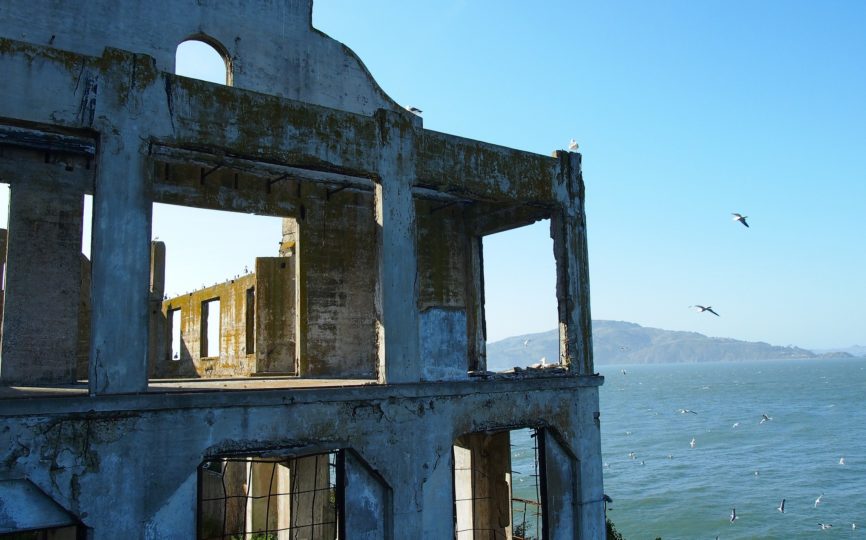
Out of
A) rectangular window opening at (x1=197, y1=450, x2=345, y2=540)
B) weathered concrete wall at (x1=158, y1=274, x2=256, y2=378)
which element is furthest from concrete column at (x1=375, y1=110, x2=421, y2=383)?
weathered concrete wall at (x1=158, y1=274, x2=256, y2=378)

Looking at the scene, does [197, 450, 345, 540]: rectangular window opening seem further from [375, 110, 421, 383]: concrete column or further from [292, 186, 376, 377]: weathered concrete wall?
[375, 110, 421, 383]: concrete column

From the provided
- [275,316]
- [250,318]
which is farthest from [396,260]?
[250,318]

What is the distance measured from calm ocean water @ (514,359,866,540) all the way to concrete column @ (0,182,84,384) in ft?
84.2

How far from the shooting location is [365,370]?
15.1m

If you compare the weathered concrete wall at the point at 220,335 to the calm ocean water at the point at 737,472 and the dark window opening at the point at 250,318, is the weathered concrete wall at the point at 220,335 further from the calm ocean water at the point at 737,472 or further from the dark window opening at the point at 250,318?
the calm ocean water at the point at 737,472

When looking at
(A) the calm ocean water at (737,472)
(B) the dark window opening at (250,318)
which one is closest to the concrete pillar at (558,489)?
(B) the dark window opening at (250,318)

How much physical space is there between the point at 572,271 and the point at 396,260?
3.69 meters

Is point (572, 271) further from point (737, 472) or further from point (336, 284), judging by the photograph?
point (737, 472)

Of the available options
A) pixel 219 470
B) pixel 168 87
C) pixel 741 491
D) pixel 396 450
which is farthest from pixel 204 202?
pixel 741 491

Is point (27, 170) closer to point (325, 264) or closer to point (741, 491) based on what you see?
point (325, 264)

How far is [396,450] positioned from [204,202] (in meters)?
5.91

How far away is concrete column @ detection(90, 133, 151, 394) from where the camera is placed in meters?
8.83

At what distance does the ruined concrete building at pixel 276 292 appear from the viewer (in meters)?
8.80

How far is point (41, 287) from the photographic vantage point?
12.0 m
